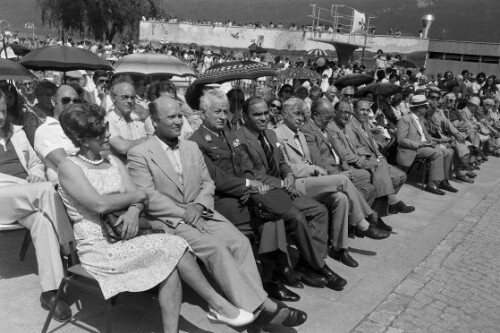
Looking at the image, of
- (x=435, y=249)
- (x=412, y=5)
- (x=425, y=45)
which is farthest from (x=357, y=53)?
(x=412, y=5)

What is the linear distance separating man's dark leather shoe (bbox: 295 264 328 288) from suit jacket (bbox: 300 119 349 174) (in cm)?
137

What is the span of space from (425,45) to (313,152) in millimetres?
34095

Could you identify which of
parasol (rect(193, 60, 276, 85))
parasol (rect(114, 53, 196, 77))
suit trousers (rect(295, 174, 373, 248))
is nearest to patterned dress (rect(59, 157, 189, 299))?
suit trousers (rect(295, 174, 373, 248))

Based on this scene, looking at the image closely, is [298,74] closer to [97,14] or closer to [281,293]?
[281,293]

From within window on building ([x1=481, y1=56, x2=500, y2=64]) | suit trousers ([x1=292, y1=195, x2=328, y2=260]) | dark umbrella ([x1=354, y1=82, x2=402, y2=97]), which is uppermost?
window on building ([x1=481, y1=56, x2=500, y2=64])

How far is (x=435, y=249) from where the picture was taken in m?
5.67

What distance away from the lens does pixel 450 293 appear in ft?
15.1

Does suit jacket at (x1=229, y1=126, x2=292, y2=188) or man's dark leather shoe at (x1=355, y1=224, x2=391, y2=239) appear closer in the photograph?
suit jacket at (x1=229, y1=126, x2=292, y2=188)

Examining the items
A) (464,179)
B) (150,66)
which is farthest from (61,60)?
(464,179)

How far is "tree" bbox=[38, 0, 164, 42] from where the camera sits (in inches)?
1841

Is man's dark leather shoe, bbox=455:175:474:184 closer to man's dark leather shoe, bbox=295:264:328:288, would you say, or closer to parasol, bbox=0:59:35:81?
man's dark leather shoe, bbox=295:264:328:288

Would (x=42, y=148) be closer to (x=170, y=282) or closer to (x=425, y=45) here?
(x=170, y=282)

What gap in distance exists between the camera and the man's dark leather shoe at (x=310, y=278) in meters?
4.43

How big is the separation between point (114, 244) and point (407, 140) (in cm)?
559
